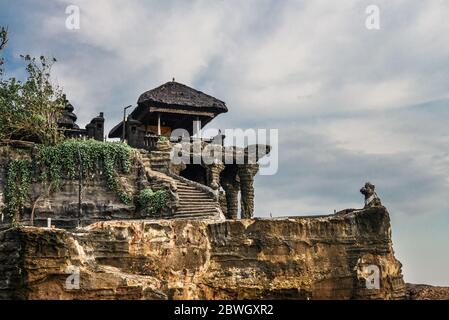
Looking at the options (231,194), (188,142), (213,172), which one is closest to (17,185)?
(188,142)

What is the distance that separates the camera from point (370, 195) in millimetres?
12289

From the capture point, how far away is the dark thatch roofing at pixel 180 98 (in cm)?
2825

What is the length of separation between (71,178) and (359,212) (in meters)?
14.8

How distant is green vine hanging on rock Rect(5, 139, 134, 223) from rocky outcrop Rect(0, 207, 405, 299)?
13194 millimetres

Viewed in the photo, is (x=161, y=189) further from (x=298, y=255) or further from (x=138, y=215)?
(x=298, y=255)

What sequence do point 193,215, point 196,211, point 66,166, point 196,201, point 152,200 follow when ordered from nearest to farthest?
point 193,215 → point 196,211 → point 152,200 → point 196,201 → point 66,166

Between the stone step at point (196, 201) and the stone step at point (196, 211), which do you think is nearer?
the stone step at point (196, 211)

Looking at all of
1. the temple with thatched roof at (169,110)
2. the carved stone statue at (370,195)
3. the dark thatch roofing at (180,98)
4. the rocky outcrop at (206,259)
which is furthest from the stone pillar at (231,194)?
the rocky outcrop at (206,259)

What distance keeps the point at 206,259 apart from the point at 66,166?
47.1 feet

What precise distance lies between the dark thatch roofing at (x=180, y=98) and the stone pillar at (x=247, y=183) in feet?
10.8

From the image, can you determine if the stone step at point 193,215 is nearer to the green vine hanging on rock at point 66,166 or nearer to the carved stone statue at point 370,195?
the green vine hanging on rock at point 66,166

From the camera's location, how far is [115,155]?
23797 millimetres

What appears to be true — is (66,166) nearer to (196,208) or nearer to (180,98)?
(196,208)
